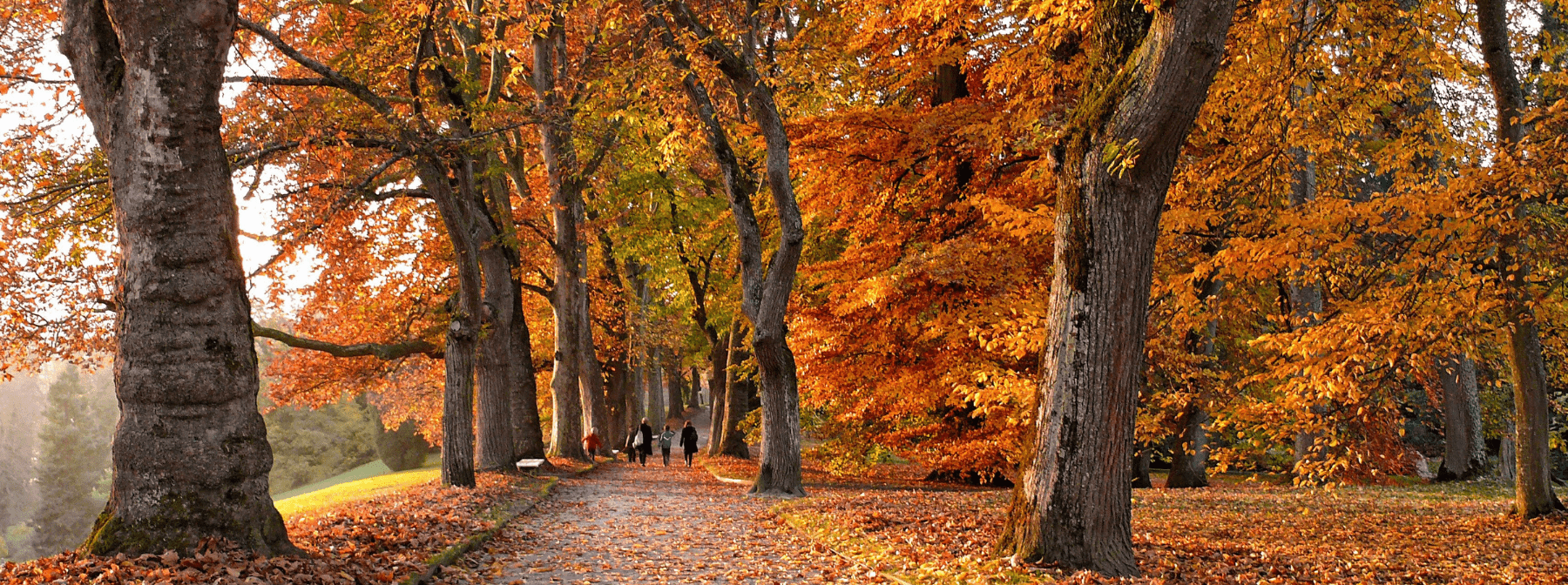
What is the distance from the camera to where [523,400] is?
62.1ft

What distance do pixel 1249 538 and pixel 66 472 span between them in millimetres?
64840

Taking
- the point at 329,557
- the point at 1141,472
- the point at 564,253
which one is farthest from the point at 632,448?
the point at 329,557

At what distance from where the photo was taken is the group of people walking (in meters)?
23.7

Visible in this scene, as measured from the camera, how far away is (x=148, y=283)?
6051mm

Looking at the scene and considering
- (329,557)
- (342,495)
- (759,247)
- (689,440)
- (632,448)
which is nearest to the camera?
(329,557)

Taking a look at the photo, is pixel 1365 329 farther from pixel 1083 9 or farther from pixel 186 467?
pixel 186 467

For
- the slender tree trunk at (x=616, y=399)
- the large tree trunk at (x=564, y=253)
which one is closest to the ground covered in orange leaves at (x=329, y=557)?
the large tree trunk at (x=564, y=253)

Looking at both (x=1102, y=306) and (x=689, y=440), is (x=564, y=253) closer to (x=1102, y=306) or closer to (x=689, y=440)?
(x=689, y=440)

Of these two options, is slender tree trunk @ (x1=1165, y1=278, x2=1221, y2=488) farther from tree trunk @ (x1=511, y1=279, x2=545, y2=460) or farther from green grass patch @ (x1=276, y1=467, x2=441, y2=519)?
green grass patch @ (x1=276, y1=467, x2=441, y2=519)

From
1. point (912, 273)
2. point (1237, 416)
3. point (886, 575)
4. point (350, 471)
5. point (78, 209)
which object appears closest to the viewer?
point (886, 575)

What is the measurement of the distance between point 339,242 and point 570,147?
16.5 ft

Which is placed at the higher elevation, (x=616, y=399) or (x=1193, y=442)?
(x=616, y=399)

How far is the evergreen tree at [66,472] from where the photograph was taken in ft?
170

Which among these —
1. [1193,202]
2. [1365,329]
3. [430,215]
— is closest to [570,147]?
[430,215]
